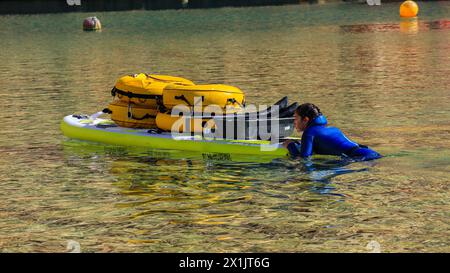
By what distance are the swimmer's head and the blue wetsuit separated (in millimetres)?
61

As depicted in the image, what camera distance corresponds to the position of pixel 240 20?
63.8 meters

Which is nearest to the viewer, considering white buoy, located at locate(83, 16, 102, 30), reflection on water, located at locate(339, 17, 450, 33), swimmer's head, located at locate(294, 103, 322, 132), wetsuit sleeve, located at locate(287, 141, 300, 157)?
swimmer's head, located at locate(294, 103, 322, 132)

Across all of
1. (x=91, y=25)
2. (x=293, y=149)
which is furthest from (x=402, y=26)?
(x=293, y=149)

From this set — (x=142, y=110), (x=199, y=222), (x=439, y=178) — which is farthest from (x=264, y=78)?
(x=199, y=222)

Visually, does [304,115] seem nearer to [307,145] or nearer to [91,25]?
[307,145]

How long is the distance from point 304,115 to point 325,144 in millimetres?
518

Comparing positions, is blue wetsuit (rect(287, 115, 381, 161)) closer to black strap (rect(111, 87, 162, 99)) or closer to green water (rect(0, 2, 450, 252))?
green water (rect(0, 2, 450, 252))

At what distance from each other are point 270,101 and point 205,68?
32.9ft

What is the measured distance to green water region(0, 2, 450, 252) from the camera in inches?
431

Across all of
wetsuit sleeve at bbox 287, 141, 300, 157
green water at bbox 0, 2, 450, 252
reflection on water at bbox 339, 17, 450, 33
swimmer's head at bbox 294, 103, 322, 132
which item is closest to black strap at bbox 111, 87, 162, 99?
green water at bbox 0, 2, 450, 252

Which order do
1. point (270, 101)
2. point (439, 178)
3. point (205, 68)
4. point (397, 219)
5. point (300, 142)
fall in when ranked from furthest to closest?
point (205, 68)
point (270, 101)
point (300, 142)
point (439, 178)
point (397, 219)

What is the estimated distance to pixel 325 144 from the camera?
14.5 meters
